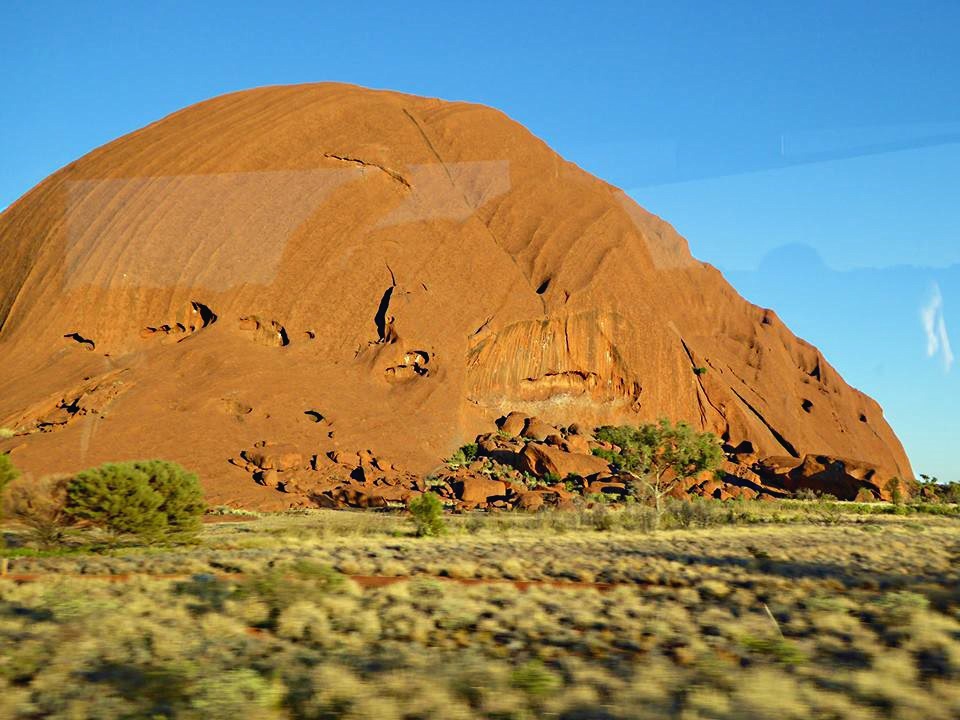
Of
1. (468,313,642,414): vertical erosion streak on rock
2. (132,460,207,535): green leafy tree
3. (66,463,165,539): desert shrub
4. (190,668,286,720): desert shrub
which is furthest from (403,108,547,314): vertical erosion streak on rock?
(190,668,286,720): desert shrub

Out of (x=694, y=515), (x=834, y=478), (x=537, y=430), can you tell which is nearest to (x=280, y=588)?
(x=694, y=515)

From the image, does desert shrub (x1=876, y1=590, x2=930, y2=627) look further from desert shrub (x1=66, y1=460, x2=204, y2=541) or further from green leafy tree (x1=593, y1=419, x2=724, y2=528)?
green leafy tree (x1=593, y1=419, x2=724, y2=528)

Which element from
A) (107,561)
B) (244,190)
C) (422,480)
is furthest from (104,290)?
(107,561)

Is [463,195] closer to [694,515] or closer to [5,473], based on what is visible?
[694,515]

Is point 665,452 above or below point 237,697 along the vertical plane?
above

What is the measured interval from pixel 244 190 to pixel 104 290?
1250 centimetres

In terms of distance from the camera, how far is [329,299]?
187ft

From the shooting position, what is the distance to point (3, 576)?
15.4 meters

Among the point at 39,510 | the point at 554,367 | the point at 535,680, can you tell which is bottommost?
the point at 535,680

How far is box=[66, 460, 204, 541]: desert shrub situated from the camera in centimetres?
2267

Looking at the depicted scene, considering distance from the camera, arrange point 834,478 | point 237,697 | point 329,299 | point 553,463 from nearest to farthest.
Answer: point 237,697
point 553,463
point 834,478
point 329,299

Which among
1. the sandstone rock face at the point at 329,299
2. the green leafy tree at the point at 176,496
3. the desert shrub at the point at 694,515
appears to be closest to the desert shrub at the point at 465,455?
the sandstone rock face at the point at 329,299

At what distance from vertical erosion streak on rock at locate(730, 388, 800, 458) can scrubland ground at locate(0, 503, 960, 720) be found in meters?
55.6

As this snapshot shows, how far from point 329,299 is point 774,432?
140 ft
